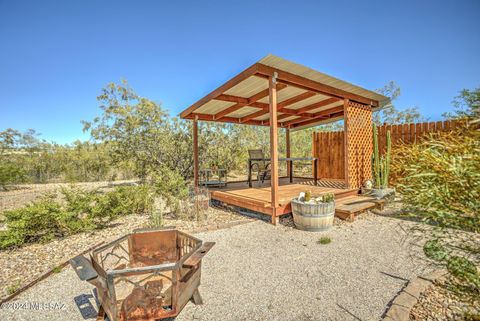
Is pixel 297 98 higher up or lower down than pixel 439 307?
higher up

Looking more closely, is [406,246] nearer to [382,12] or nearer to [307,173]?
[382,12]

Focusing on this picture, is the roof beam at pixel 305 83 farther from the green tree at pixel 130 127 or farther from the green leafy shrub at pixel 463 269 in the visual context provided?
the green tree at pixel 130 127

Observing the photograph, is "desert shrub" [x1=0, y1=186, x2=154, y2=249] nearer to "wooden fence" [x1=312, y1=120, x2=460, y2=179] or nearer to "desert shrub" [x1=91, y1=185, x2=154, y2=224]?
"desert shrub" [x1=91, y1=185, x2=154, y2=224]

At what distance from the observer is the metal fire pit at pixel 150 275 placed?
4.64 ft

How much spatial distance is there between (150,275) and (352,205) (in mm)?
4348

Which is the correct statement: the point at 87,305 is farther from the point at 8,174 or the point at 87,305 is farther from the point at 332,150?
the point at 8,174

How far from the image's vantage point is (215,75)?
14445 mm

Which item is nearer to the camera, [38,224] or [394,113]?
[38,224]

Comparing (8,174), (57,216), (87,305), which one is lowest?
(87,305)

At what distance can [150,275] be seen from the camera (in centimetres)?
171

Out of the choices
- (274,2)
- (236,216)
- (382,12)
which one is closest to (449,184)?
(236,216)

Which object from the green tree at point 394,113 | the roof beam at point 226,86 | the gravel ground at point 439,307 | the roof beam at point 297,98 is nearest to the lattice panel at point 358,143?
the roof beam at point 297,98

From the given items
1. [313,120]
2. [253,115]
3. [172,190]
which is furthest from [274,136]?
[313,120]

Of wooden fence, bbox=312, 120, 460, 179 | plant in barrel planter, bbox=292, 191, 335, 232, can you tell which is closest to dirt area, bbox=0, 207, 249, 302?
plant in barrel planter, bbox=292, 191, 335, 232
